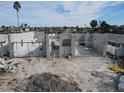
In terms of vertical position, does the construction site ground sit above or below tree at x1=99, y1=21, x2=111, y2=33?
below

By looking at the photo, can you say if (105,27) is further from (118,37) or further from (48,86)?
(48,86)

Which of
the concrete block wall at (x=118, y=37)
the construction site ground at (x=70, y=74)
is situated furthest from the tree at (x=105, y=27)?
the construction site ground at (x=70, y=74)

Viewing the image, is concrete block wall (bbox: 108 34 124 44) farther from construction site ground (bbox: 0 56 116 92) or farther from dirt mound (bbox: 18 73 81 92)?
dirt mound (bbox: 18 73 81 92)

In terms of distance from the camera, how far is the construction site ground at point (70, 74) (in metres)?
9.46

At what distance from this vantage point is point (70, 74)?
38.2ft

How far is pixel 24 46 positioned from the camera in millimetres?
19250

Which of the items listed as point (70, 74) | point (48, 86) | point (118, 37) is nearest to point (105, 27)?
point (118, 37)

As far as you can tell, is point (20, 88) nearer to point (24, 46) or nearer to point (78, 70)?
point (78, 70)

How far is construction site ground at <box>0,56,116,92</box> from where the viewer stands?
9461 millimetres

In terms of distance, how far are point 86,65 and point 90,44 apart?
38.7 feet

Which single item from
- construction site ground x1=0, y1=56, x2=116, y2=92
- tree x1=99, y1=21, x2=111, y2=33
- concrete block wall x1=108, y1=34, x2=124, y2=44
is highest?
tree x1=99, y1=21, x2=111, y2=33

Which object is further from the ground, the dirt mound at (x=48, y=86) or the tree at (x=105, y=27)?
the tree at (x=105, y=27)

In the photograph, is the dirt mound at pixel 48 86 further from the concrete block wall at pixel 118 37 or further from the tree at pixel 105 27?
the tree at pixel 105 27

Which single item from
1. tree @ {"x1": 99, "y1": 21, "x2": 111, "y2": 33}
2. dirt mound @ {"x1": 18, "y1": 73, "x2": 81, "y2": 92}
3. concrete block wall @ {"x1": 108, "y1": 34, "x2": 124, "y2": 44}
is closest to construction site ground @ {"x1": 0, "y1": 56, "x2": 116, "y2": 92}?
dirt mound @ {"x1": 18, "y1": 73, "x2": 81, "y2": 92}
